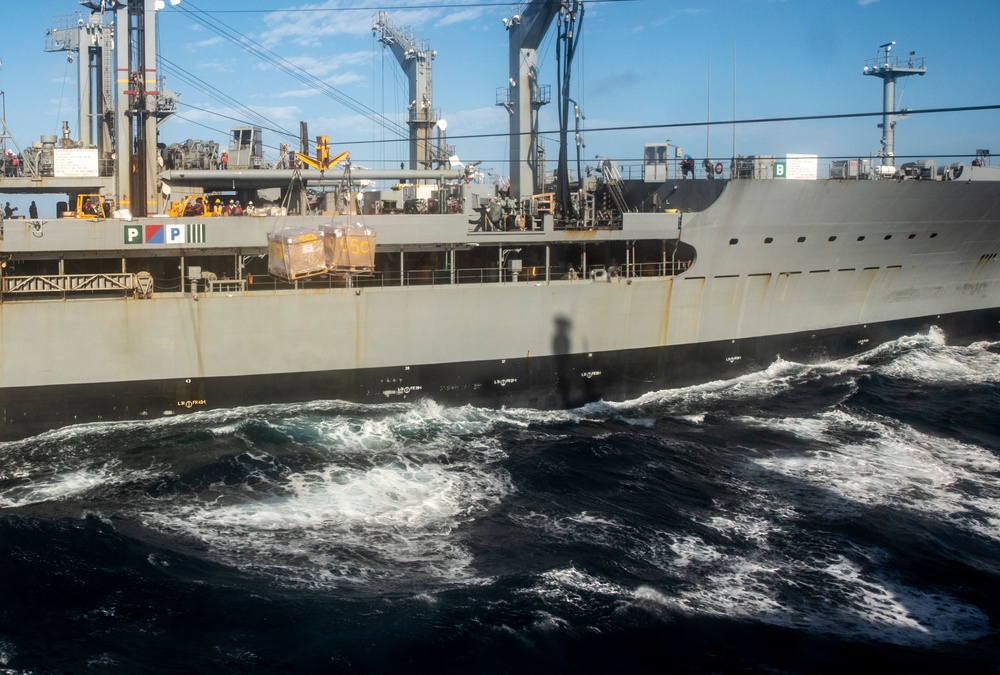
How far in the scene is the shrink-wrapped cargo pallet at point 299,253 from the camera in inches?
580

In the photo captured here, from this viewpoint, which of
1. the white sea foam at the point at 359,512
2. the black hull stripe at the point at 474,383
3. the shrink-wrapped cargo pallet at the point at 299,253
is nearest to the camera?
the white sea foam at the point at 359,512

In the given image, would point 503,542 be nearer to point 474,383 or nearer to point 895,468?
point 474,383

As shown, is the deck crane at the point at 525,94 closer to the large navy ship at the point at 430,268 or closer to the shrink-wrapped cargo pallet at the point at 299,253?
the large navy ship at the point at 430,268

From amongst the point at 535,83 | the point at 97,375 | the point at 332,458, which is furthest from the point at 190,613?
the point at 535,83

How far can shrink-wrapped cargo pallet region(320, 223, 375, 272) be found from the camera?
49.1ft

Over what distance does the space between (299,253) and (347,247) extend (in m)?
0.90

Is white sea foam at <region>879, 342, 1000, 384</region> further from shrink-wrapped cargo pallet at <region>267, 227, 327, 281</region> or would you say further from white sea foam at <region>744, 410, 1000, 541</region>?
shrink-wrapped cargo pallet at <region>267, 227, 327, 281</region>

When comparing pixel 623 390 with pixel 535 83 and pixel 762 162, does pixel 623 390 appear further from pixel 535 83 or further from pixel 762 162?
pixel 535 83

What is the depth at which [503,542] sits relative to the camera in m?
11.5

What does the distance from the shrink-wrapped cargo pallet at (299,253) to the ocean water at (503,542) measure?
347 cm

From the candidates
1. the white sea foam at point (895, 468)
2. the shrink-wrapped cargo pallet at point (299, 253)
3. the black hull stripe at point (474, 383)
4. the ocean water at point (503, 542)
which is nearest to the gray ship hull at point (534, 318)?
the black hull stripe at point (474, 383)

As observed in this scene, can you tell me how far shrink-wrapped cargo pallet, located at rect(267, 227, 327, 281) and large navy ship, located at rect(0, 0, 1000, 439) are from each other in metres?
0.05

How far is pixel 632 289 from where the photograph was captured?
65.7ft

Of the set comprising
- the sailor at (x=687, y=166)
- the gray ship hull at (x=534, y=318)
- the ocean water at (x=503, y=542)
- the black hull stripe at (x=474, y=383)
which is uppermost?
the sailor at (x=687, y=166)
